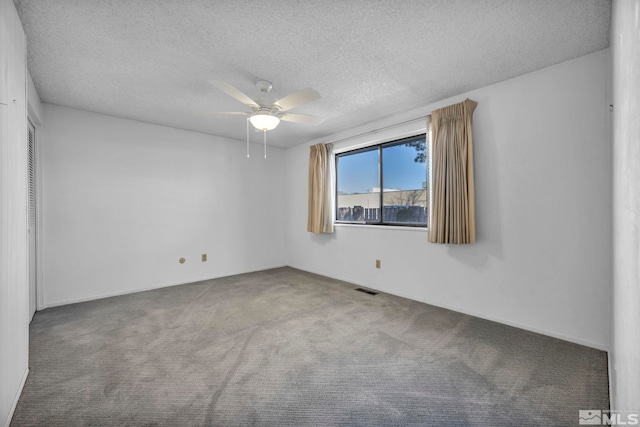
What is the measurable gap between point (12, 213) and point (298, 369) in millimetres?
2042

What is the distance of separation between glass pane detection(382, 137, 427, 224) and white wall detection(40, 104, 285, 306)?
2.43 meters

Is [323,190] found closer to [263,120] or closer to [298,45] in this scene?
[263,120]

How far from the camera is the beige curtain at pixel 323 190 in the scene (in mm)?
4504

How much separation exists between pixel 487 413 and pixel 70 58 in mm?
3970

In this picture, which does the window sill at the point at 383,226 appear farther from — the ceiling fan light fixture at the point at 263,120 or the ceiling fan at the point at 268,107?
the ceiling fan light fixture at the point at 263,120

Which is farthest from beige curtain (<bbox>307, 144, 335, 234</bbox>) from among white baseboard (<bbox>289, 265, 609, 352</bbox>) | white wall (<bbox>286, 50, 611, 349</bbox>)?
white wall (<bbox>286, 50, 611, 349</bbox>)

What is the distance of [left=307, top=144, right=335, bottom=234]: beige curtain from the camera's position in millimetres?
4504

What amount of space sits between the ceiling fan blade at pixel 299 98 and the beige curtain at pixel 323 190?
204cm

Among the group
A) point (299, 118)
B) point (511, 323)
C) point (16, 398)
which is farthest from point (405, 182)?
point (16, 398)

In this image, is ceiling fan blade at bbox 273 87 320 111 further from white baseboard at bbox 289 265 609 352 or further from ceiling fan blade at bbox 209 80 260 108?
white baseboard at bbox 289 265 609 352

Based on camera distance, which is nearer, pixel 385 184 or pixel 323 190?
pixel 385 184

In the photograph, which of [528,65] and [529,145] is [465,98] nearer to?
[528,65]

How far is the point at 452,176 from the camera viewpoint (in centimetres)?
295

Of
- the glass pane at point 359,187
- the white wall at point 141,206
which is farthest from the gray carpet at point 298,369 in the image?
the glass pane at point 359,187
